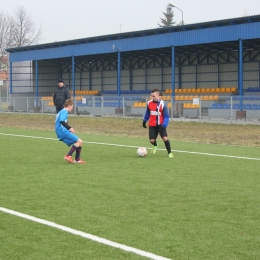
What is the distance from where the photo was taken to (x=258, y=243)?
6.25m

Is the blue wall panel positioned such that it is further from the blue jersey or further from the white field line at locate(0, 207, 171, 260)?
the white field line at locate(0, 207, 171, 260)

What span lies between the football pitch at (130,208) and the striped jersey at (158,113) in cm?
96

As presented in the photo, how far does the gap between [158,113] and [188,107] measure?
19557 millimetres

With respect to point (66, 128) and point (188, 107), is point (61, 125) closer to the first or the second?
point (66, 128)

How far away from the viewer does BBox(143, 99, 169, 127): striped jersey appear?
48.2 feet

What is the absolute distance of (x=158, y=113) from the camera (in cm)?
1475

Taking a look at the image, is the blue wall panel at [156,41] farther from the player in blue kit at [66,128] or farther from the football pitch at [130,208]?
the player in blue kit at [66,128]

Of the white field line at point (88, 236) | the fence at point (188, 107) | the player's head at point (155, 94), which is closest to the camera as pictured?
the white field line at point (88, 236)

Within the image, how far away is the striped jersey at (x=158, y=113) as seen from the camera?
14695mm

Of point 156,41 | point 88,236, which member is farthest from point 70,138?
point 156,41

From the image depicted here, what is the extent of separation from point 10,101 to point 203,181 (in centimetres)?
4088

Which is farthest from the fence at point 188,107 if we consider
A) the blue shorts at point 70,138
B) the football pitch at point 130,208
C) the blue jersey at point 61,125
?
the blue jersey at point 61,125

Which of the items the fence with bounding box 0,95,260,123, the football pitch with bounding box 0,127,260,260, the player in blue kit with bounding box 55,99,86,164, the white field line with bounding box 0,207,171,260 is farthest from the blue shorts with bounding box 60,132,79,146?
the fence with bounding box 0,95,260,123

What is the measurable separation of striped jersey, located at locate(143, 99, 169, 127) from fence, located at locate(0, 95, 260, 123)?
1635cm
